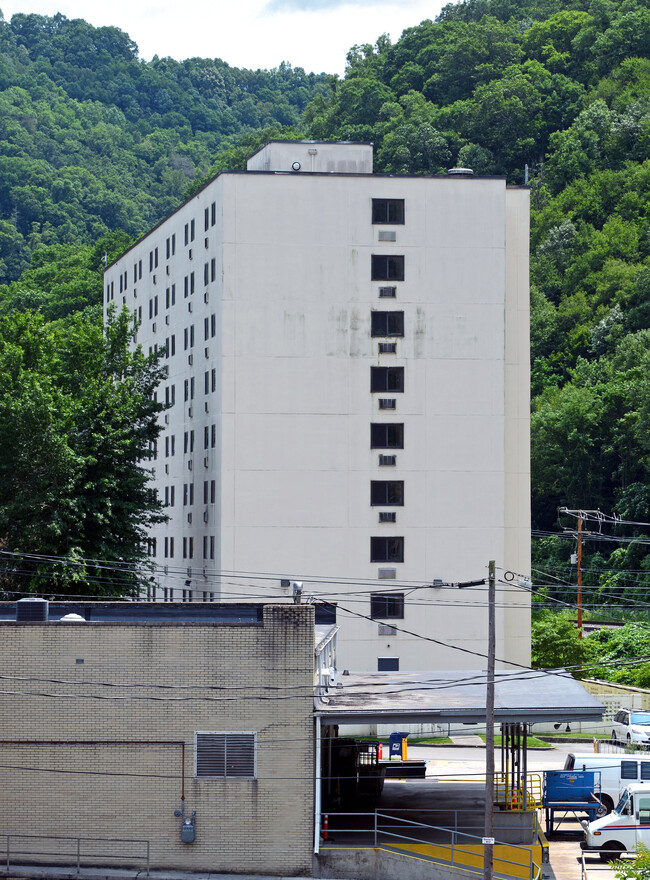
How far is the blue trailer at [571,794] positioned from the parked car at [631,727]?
47.7ft

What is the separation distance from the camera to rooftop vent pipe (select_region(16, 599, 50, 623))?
110 ft

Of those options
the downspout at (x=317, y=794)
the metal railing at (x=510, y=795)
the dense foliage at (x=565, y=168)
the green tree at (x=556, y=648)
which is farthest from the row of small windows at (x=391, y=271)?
the dense foliage at (x=565, y=168)

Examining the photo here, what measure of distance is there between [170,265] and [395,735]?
1411 inches

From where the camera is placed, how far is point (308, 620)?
108ft

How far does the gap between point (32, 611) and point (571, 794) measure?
1830cm

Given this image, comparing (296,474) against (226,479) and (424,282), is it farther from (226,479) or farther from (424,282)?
(424,282)

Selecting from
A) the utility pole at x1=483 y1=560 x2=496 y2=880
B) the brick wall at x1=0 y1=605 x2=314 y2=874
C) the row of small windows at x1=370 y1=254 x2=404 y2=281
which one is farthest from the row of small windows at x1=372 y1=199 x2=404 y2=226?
the utility pole at x1=483 y1=560 x2=496 y2=880

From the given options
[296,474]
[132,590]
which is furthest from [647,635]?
[132,590]

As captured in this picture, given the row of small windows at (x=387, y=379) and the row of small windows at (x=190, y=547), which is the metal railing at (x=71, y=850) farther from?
the row of small windows at (x=387, y=379)

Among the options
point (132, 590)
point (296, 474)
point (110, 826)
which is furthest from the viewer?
point (296, 474)

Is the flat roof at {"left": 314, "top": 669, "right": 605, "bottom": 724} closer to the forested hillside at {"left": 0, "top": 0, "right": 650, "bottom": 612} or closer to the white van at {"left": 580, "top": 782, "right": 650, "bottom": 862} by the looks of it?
the white van at {"left": 580, "top": 782, "right": 650, "bottom": 862}

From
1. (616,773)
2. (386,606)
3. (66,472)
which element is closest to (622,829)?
(616,773)

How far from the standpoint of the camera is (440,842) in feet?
111

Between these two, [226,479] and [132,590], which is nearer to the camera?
[132,590]
